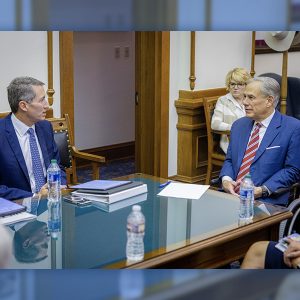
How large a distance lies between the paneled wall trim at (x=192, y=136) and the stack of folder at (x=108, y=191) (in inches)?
92.9

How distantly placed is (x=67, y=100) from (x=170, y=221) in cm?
225

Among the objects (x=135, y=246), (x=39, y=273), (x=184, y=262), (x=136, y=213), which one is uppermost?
(x=39, y=273)

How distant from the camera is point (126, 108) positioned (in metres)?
6.01

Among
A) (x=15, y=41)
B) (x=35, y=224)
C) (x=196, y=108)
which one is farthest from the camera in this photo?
(x=196, y=108)

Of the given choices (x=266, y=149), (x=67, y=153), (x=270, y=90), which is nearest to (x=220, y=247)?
(x=266, y=149)

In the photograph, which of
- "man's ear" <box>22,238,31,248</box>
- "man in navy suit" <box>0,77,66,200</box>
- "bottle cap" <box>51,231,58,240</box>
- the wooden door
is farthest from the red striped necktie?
the wooden door

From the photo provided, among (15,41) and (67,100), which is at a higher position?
(15,41)

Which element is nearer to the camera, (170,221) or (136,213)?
(136,213)

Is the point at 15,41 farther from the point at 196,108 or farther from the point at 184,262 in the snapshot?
the point at 184,262

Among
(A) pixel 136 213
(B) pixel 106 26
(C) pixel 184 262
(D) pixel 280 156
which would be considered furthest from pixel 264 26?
(D) pixel 280 156

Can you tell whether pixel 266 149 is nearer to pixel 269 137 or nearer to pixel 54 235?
pixel 269 137

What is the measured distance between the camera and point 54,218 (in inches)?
76.6

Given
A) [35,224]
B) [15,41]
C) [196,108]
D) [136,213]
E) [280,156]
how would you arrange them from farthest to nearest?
[196,108] → [15,41] → [280,156] → [35,224] → [136,213]

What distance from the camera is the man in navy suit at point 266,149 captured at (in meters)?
2.69
